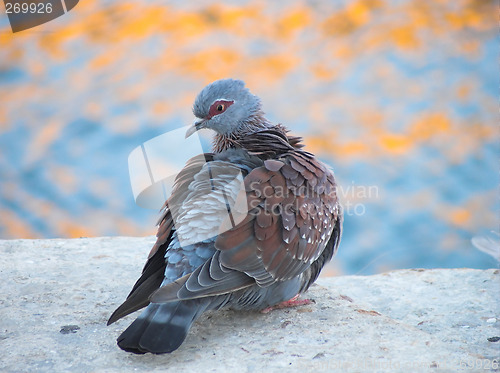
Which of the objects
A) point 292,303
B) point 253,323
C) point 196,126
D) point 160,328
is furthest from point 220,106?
point 160,328

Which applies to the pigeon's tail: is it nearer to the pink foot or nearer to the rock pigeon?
the rock pigeon

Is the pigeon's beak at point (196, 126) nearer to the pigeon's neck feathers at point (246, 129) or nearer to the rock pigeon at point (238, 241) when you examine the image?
the pigeon's neck feathers at point (246, 129)

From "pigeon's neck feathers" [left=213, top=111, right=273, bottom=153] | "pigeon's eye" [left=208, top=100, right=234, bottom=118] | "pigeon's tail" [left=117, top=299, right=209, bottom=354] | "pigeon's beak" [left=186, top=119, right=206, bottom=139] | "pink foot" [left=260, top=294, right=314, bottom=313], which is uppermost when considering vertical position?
"pigeon's eye" [left=208, top=100, right=234, bottom=118]

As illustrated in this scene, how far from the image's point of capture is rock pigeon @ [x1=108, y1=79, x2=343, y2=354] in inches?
130

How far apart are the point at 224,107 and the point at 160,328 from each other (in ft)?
5.94

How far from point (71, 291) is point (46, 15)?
5547 mm

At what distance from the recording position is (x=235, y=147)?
14.4ft

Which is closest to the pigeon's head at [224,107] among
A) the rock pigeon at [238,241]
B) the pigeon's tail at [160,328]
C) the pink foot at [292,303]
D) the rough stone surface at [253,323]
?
the rock pigeon at [238,241]

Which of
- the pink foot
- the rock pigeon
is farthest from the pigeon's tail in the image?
the pink foot

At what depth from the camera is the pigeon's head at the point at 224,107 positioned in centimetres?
445

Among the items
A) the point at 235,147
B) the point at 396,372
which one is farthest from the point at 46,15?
the point at 396,372

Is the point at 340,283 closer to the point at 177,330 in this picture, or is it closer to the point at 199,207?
the point at 199,207

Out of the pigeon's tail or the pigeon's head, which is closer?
the pigeon's tail

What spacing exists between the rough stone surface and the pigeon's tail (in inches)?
4.7
